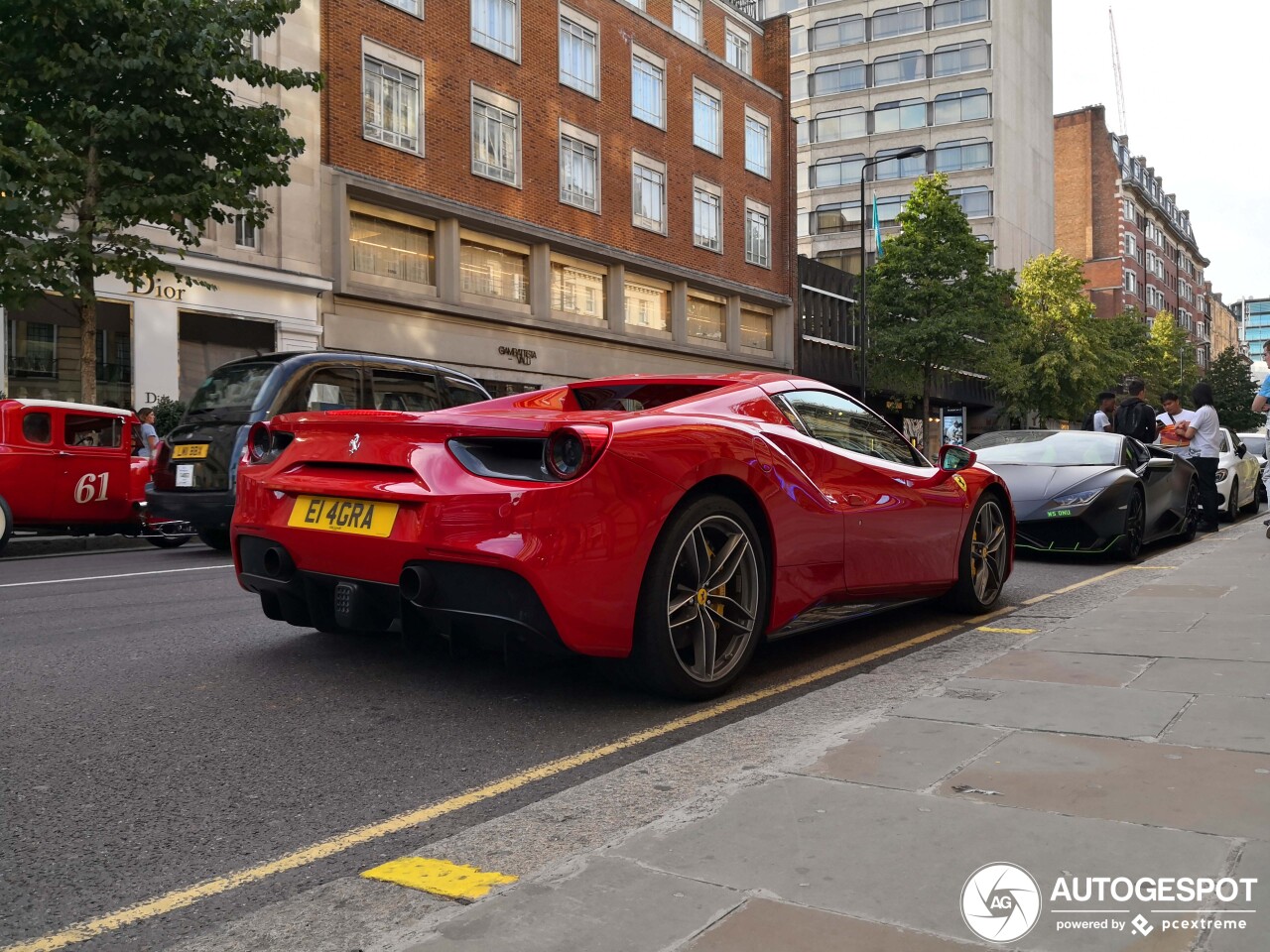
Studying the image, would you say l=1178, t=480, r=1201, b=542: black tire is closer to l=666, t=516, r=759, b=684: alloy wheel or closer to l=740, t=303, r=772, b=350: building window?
l=666, t=516, r=759, b=684: alloy wheel

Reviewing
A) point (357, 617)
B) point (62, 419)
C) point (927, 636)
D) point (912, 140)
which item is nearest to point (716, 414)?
point (357, 617)

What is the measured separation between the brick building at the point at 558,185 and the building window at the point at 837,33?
24603mm

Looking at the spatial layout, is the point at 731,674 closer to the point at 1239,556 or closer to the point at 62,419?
the point at 1239,556

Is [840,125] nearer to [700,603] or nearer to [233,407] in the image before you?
[233,407]

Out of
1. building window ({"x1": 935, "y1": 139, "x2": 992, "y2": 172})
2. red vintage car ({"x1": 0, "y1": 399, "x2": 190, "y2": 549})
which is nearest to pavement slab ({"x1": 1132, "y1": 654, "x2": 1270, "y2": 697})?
red vintage car ({"x1": 0, "y1": 399, "x2": 190, "y2": 549})

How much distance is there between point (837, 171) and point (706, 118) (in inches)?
1087

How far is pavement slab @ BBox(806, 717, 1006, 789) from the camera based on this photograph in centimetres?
304

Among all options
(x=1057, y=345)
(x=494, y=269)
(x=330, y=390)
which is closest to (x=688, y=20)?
(x=494, y=269)

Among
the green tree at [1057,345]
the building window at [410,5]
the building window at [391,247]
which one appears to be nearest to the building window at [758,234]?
the green tree at [1057,345]

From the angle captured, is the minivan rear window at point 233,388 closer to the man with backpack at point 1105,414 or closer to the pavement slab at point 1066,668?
the pavement slab at point 1066,668

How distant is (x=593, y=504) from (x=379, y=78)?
21.4m

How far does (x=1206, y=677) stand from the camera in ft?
14.3

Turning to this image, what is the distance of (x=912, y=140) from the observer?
192 ft

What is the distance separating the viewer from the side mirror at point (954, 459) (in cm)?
617
